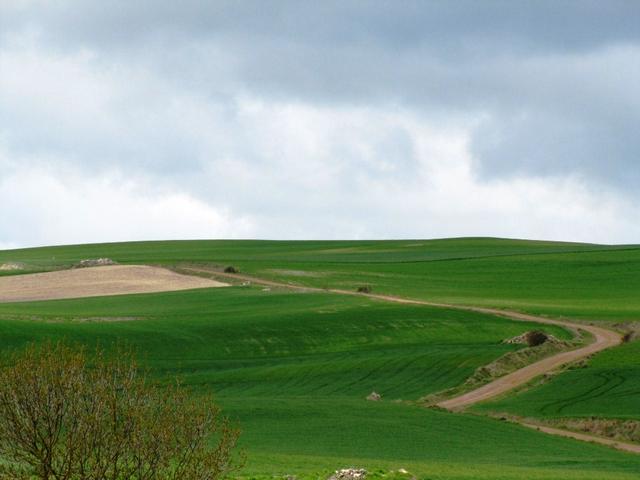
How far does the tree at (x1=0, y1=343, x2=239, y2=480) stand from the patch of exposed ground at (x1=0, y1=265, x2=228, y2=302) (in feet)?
223

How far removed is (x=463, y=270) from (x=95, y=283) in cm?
3814

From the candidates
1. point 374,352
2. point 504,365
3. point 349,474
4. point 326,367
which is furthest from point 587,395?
point 349,474

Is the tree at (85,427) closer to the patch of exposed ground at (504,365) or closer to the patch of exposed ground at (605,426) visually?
the patch of exposed ground at (605,426)

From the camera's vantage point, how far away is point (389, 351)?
6456cm

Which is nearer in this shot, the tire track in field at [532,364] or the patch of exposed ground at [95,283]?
the tire track in field at [532,364]

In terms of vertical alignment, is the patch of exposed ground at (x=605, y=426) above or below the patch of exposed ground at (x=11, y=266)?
below

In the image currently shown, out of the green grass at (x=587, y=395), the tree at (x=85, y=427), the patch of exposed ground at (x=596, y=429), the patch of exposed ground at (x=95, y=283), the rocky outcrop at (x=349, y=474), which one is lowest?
the patch of exposed ground at (x=596, y=429)

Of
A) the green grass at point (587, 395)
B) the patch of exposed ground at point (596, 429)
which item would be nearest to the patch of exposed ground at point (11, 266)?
the green grass at point (587, 395)

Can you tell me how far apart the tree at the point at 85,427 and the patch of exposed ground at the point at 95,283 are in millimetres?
68026

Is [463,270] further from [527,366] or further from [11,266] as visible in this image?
[527,366]

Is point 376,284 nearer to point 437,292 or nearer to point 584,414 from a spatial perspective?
point 437,292

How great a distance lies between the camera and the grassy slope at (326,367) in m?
35.6

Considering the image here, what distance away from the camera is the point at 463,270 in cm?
11350

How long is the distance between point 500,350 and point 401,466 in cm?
3112
